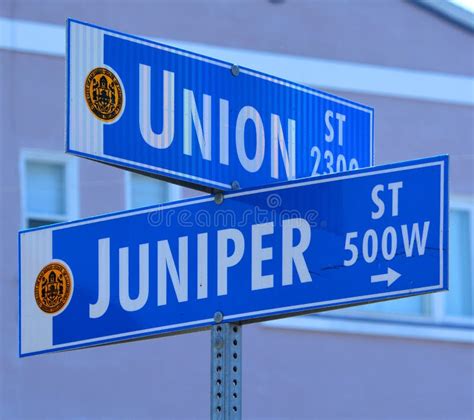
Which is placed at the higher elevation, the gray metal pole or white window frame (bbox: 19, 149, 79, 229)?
white window frame (bbox: 19, 149, 79, 229)

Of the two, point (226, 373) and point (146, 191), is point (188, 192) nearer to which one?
point (146, 191)

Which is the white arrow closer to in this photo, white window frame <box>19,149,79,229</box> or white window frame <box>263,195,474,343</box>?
white window frame <box>19,149,79,229</box>

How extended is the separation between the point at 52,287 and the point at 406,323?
8213 millimetres

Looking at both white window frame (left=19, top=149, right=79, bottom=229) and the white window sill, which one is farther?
the white window sill

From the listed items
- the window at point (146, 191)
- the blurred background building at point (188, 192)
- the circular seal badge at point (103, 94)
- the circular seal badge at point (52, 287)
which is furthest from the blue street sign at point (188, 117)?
the window at point (146, 191)

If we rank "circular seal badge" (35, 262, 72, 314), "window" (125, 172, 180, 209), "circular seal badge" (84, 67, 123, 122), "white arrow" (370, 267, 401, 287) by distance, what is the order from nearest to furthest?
"white arrow" (370, 267, 401, 287) → "circular seal badge" (84, 67, 123, 122) → "circular seal badge" (35, 262, 72, 314) → "window" (125, 172, 180, 209)

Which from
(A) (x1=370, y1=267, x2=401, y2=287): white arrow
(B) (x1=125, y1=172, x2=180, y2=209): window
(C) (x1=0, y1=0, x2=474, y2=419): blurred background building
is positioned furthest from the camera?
(B) (x1=125, y1=172, x2=180, y2=209): window

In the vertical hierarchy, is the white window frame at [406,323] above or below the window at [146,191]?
below

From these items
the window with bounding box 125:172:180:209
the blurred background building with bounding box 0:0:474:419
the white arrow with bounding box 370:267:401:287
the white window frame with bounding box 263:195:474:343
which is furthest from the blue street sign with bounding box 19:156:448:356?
the white window frame with bounding box 263:195:474:343

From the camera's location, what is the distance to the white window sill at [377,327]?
12.1m

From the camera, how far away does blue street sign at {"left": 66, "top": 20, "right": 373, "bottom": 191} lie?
168 inches

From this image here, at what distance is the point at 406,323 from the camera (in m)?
12.6

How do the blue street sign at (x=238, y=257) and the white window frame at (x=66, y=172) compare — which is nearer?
the blue street sign at (x=238, y=257)

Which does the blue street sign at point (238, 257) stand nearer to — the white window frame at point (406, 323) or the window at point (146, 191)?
the window at point (146, 191)
